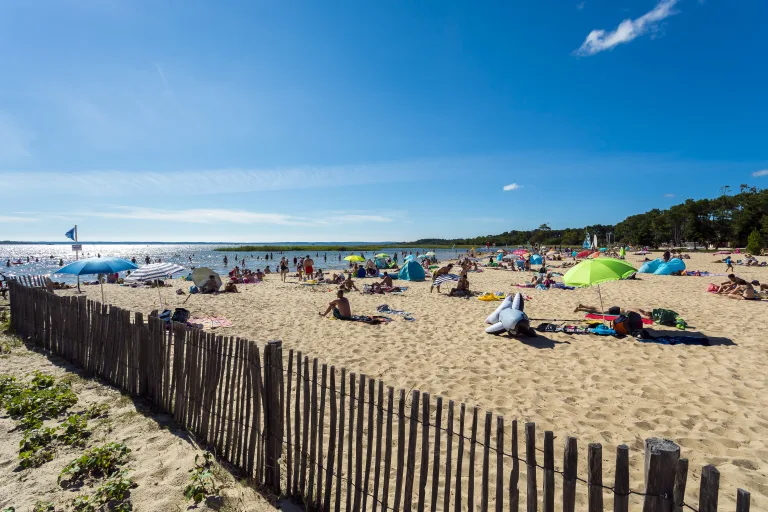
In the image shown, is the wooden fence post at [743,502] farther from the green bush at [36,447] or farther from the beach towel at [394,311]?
the beach towel at [394,311]

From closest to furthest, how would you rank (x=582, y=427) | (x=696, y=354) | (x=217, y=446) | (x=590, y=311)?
(x=217, y=446) < (x=582, y=427) < (x=696, y=354) < (x=590, y=311)

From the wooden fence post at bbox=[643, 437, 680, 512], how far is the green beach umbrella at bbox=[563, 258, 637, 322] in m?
7.18

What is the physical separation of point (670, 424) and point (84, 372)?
9277 mm

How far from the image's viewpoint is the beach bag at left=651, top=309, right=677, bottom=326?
31.2ft

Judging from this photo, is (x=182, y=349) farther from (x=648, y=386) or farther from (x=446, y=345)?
(x=648, y=386)

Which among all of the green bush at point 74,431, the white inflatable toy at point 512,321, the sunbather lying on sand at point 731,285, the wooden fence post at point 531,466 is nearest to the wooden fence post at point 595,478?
the wooden fence post at point 531,466

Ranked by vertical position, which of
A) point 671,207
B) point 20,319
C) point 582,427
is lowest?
point 582,427

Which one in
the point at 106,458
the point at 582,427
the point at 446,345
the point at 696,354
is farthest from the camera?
the point at 446,345

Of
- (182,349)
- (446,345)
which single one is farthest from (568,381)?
(182,349)

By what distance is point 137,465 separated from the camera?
3.72 metres

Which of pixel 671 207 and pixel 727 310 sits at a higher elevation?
pixel 671 207

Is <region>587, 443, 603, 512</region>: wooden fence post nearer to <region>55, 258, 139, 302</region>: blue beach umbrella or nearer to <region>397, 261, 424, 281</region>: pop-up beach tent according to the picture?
<region>55, 258, 139, 302</region>: blue beach umbrella

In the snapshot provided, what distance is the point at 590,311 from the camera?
1097 cm

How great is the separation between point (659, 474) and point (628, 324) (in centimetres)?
812
